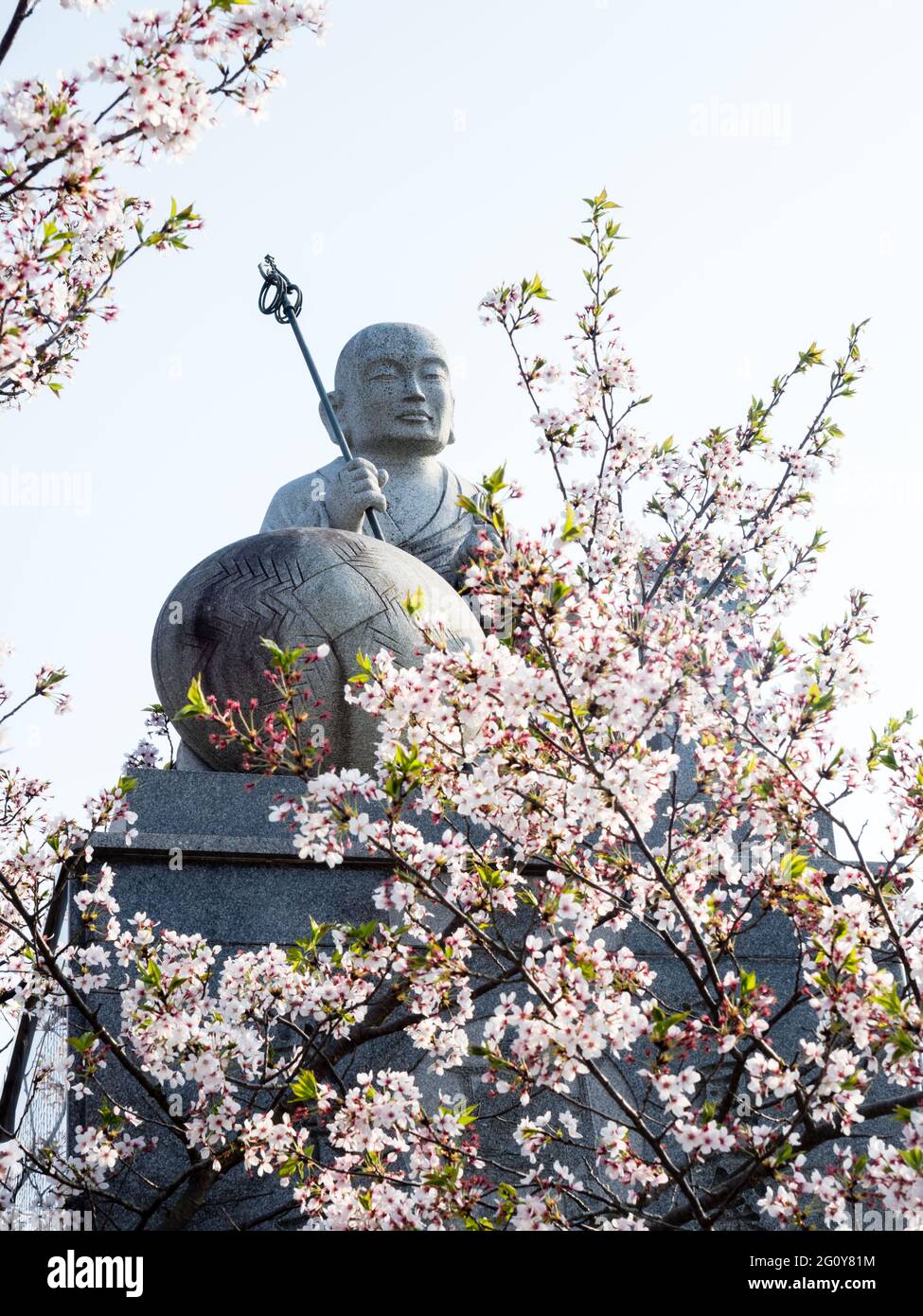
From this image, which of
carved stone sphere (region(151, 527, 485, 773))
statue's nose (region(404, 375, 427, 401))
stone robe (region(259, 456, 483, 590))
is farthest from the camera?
statue's nose (region(404, 375, 427, 401))

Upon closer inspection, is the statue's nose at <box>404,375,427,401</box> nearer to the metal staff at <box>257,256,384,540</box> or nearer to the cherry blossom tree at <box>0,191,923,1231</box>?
the metal staff at <box>257,256,384,540</box>

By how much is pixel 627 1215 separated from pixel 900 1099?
0.79 m

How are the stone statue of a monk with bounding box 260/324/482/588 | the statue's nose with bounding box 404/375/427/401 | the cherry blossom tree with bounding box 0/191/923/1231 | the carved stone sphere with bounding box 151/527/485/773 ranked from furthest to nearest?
the statue's nose with bounding box 404/375/427/401, the stone statue of a monk with bounding box 260/324/482/588, the carved stone sphere with bounding box 151/527/485/773, the cherry blossom tree with bounding box 0/191/923/1231

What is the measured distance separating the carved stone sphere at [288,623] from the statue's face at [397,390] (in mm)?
2213

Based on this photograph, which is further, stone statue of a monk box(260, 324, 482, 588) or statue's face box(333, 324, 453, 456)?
statue's face box(333, 324, 453, 456)

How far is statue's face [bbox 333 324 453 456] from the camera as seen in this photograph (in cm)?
811

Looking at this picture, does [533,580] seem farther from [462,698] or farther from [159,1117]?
[159,1117]

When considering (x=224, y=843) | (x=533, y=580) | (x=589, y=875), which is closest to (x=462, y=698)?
(x=533, y=580)

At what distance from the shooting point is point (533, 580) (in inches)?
138

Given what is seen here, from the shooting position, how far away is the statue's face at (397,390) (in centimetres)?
811

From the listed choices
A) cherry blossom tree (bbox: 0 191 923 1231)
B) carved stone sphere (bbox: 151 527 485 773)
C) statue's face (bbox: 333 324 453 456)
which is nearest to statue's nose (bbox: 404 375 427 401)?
statue's face (bbox: 333 324 453 456)

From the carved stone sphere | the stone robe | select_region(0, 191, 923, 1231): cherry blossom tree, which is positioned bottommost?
select_region(0, 191, 923, 1231): cherry blossom tree

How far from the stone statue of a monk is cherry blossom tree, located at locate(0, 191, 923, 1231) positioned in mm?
2824

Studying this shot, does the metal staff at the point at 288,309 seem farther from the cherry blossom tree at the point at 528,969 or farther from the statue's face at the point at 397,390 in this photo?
the cherry blossom tree at the point at 528,969
